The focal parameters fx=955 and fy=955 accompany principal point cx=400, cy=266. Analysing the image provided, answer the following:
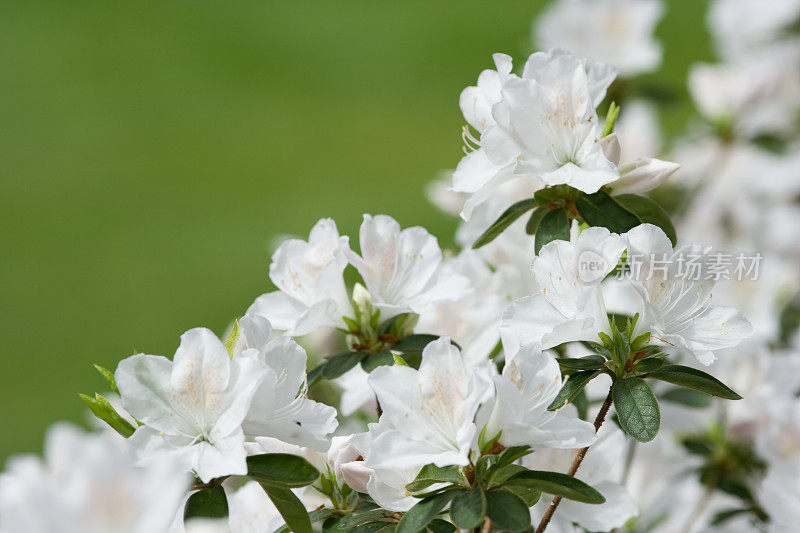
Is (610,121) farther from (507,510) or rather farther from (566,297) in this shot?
(507,510)

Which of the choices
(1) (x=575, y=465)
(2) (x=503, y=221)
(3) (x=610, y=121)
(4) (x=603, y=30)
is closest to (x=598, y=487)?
(1) (x=575, y=465)

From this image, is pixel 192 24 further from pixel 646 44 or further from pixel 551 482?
pixel 551 482

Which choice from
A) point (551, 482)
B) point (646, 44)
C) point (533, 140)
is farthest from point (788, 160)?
point (551, 482)

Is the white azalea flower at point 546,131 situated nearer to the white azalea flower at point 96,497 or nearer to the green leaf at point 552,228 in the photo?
the green leaf at point 552,228

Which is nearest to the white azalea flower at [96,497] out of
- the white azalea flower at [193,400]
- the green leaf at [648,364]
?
the white azalea flower at [193,400]

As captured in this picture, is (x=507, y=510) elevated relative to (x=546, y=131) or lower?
lower

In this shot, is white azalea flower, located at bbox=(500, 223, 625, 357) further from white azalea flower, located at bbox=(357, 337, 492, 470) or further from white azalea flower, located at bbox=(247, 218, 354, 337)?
white azalea flower, located at bbox=(247, 218, 354, 337)

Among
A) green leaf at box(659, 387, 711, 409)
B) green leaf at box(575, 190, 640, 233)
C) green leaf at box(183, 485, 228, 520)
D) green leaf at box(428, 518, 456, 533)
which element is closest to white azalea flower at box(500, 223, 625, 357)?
green leaf at box(575, 190, 640, 233)
